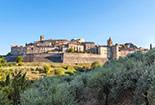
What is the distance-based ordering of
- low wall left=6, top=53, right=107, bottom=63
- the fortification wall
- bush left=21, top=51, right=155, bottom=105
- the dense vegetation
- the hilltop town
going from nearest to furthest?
bush left=21, top=51, right=155, bottom=105 < the dense vegetation < low wall left=6, top=53, right=107, bottom=63 < the fortification wall < the hilltop town

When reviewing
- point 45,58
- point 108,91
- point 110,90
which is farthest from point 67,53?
point 110,90

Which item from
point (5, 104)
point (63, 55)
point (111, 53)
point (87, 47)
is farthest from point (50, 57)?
point (5, 104)

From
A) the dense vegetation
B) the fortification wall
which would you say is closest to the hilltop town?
the fortification wall

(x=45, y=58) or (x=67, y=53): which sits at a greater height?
(x=67, y=53)

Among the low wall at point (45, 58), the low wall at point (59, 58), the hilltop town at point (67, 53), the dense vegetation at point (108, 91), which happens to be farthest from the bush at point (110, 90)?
the low wall at point (45, 58)

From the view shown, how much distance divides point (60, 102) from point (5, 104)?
15.8 ft

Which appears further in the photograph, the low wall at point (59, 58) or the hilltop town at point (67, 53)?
the hilltop town at point (67, 53)

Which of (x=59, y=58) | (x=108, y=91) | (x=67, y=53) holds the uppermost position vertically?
(x=67, y=53)

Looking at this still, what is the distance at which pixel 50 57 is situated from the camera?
5375 cm

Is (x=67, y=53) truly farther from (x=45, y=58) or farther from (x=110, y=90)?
(x=110, y=90)

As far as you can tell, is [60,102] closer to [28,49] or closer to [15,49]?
[28,49]

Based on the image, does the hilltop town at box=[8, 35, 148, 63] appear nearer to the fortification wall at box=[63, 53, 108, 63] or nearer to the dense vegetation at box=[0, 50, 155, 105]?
the fortification wall at box=[63, 53, 108, 63]

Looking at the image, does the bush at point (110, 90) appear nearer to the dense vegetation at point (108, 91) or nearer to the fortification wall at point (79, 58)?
the dense vegetation at point (108, 91)

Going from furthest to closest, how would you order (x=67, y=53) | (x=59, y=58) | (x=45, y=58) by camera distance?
(x=67, y=53)
(x=45, y=58)
(x=59, y=58)
